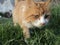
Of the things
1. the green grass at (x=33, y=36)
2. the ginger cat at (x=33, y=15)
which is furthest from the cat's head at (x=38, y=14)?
the green grass at (x=33, y=36)

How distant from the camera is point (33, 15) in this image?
3217 millimetres

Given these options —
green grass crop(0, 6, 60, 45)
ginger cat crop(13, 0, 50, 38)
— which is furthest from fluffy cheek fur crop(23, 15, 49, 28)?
green grass crop(0, 6, 60, 45)

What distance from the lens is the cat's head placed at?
316 centimetres

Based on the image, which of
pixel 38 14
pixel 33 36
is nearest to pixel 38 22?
pixel 38 14

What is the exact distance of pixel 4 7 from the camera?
6.02m

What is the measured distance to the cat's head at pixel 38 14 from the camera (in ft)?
10.4

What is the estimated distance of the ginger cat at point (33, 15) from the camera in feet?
10.4

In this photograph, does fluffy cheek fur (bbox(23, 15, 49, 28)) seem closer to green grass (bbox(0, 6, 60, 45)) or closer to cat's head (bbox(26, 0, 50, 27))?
cat's head (bbox(26, 0, 50, 27))

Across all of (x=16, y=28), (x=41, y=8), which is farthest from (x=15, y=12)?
(x=41, y=8)

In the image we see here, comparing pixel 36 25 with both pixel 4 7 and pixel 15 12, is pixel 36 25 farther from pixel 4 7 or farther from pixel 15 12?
pixel 4 7

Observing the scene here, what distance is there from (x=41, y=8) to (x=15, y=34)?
1.50 ft

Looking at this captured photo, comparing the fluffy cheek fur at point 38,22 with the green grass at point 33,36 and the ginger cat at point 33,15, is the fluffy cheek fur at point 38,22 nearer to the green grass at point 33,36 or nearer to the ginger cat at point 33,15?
the ginger cat at point 33,15

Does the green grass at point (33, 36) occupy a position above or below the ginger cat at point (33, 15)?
below

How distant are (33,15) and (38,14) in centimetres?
7
